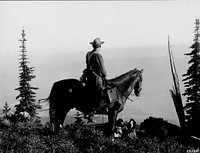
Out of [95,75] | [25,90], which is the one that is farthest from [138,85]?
[25,90]

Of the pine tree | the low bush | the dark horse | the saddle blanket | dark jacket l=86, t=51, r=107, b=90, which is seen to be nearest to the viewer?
the low bush

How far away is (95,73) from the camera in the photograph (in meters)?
14.2

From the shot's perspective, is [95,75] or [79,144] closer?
[79,144]

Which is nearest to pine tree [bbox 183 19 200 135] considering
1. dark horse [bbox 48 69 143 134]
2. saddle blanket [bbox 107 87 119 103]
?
dark horse [bbox 48 69 143 134]

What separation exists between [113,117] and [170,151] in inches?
110

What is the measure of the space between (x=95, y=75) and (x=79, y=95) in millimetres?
1221

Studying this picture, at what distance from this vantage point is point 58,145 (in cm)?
1284

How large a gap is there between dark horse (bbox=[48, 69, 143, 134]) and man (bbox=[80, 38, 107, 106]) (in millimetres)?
349

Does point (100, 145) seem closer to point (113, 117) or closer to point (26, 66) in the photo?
point (113, 117)

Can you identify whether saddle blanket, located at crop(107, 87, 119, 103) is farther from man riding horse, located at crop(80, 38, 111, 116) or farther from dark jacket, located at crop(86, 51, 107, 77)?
dark jacket, located at crop(86, 51, 107, 77)

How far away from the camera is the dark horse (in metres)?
14.8

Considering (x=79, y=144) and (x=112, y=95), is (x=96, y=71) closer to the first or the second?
(x=112, y=95)

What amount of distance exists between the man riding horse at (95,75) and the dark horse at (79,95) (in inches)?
11.1

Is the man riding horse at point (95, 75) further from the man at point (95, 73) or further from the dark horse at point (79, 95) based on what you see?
the dark horse at point (79, 95)
